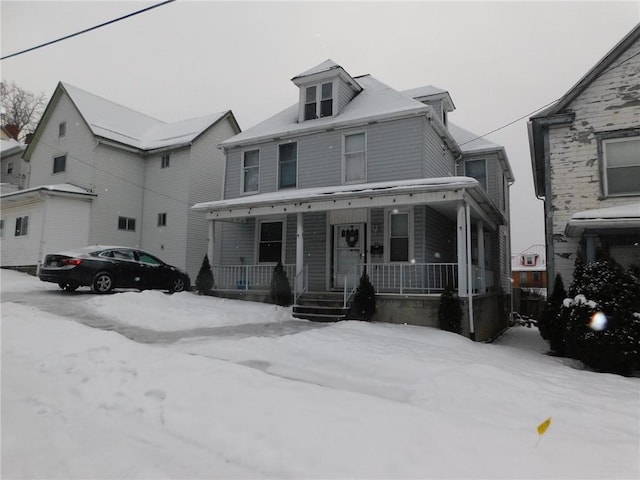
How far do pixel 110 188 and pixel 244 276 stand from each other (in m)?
9.49

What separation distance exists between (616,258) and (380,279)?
600cm

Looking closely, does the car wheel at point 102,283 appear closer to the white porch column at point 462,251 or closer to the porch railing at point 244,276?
the porch railing at point 244,276

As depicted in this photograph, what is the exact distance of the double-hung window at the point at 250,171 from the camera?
615 inches

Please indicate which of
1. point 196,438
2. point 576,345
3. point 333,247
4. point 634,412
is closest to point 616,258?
point 576,345

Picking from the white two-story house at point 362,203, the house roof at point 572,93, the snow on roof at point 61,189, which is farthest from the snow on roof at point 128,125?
the house roof at point 572,93

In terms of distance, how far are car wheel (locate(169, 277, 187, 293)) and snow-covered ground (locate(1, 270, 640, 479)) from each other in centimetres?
729

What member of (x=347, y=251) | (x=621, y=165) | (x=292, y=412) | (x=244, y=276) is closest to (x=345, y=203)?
(x=347, y=251)

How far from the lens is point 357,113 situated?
1392 centimetres

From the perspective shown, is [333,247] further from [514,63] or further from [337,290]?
[514,63]

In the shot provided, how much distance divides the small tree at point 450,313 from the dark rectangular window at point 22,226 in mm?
19005

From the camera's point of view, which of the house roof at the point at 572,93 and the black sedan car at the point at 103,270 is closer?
the house roof at the point at 572,93

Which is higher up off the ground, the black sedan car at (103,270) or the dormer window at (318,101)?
the dormer window at (318,101)

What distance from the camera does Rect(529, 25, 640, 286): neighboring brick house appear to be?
1005 centimetres

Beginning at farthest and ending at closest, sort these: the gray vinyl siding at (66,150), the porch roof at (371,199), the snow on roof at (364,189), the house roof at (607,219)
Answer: the gray vinyl siding at (66,150) < the porch roof at (371,199) < the snow on roof at (364,189) < the house roof at (607,219)
